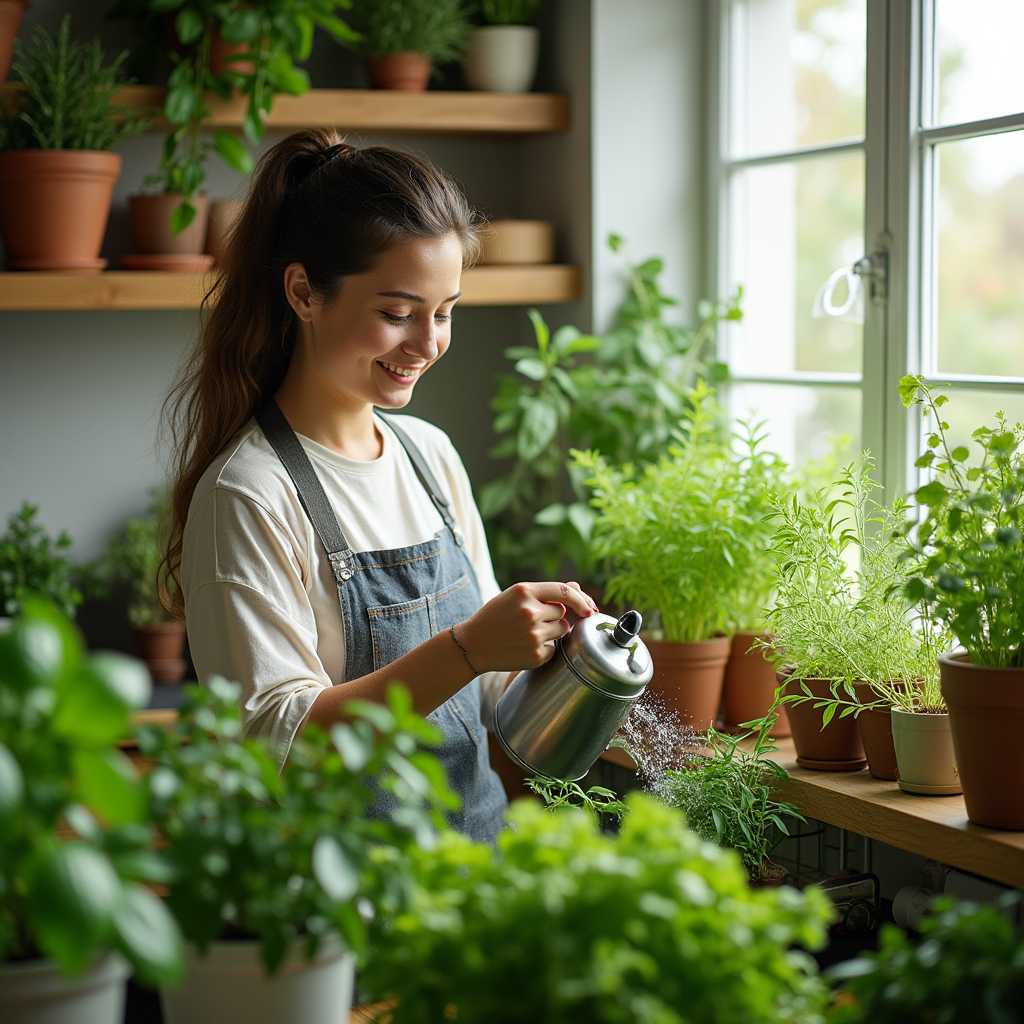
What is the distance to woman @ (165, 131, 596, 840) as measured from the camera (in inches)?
55.4

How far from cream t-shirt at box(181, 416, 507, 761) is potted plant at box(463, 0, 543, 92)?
1216 millimetres

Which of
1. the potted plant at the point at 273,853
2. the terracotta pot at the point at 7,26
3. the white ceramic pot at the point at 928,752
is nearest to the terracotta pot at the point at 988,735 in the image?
the white ceramic pot at the point at 928,752

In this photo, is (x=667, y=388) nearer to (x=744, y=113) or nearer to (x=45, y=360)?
(x=744, y=113)

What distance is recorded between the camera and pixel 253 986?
753mm

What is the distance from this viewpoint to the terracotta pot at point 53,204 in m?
2.22

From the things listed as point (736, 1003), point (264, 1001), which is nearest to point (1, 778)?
point (264, 1001)

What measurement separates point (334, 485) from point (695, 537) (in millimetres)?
574

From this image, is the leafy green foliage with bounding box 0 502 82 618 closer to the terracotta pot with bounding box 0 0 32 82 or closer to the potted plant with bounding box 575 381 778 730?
the terracotta pot with bounding box 0 0 32 82

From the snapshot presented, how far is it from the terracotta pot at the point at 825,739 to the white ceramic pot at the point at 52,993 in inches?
41.8

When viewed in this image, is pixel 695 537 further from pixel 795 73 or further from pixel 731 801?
pixel 795 73

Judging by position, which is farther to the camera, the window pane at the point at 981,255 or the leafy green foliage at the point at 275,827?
the window pane at the point at 981,255

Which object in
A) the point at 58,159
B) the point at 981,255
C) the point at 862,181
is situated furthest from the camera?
the point at 981,255

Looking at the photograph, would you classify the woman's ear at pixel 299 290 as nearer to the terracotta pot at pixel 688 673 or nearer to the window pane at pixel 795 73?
the terracotta pot at pixel 688 673

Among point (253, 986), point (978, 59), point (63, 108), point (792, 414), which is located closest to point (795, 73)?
point (978, 59)
